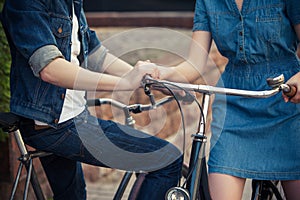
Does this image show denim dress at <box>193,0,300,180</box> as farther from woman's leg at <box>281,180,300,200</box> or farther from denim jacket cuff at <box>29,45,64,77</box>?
denim jacket cuff at <box>29,45,64,77</box>

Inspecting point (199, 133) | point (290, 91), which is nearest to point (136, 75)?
point (199, 133)

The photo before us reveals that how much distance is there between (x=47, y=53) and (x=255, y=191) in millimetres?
1234

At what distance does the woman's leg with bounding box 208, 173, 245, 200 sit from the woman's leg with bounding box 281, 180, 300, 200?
237 millimetres

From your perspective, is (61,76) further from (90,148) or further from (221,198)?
(221,198)

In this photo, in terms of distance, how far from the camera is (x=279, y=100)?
2.79 m

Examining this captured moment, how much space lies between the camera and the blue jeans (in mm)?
2701

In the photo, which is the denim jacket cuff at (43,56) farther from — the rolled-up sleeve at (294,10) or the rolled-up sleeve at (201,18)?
the rolled-up sleeve at (294,10)

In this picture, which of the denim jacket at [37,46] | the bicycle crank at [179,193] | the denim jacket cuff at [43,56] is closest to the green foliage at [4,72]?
the denim jacket at [37,46]

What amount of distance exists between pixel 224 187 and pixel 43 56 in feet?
3.35

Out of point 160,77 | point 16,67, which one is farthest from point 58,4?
point 160,77

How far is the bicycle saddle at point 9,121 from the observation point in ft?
8.87

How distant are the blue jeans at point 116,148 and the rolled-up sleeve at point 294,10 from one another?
795 millimetres

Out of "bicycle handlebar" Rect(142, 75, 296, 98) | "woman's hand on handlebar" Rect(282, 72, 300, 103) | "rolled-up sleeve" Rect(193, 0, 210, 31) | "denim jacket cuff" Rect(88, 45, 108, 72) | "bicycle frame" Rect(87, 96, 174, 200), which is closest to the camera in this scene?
"bicycle handlebar" Rect(142, 75, 296, 98)

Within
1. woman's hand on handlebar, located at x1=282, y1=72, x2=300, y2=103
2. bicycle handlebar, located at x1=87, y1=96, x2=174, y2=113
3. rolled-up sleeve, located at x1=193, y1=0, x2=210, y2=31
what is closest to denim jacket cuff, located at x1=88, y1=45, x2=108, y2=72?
bicycle handlebar, located at x1=87, y1=96, x2=174, y2=113
